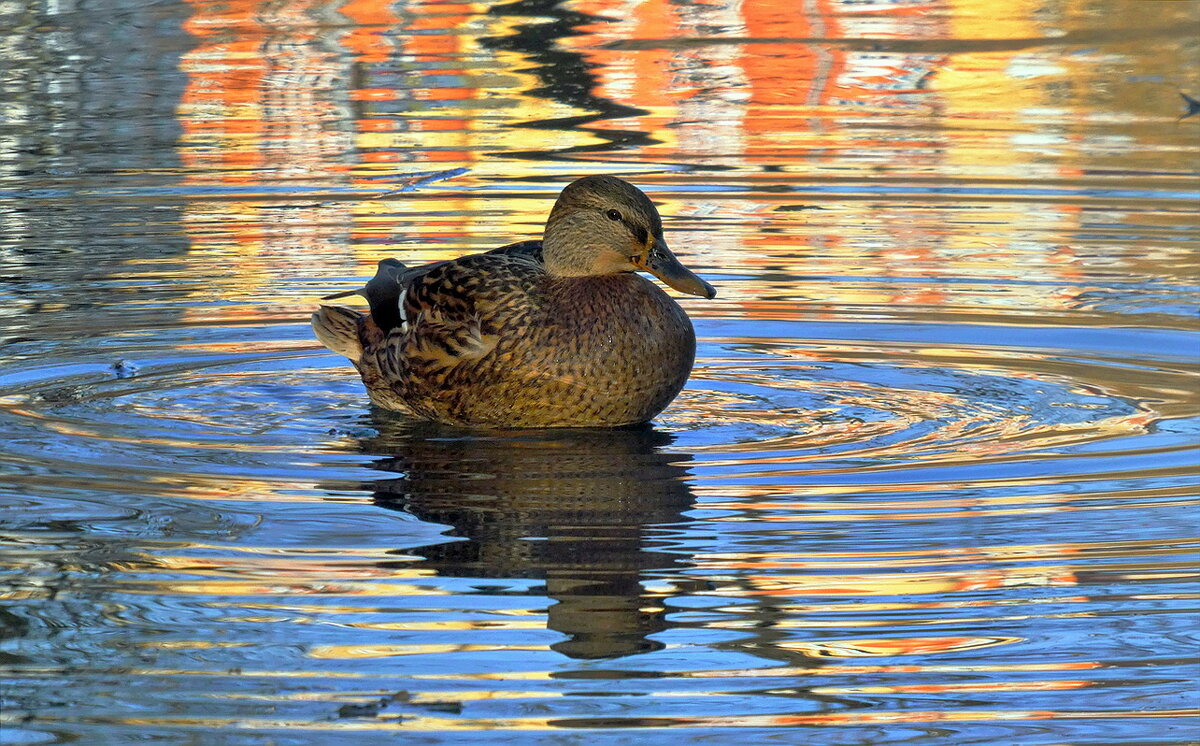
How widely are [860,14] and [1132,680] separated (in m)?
12.7

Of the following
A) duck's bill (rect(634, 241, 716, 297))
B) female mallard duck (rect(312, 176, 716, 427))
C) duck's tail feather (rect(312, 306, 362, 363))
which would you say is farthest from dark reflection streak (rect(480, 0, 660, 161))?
duck's bill (rect(634, 241, 716, 297))

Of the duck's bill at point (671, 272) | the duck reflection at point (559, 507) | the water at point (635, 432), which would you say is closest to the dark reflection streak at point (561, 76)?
the water at point (635, 432)

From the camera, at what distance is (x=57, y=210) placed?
11.3 meters

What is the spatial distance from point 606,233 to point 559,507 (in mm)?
1610

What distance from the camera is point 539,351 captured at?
696cm

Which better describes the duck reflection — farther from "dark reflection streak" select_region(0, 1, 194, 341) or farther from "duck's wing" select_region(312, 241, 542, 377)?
"dark reflection streak" select_region(0, 1, 194, 341)

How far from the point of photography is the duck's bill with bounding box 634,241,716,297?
704cm

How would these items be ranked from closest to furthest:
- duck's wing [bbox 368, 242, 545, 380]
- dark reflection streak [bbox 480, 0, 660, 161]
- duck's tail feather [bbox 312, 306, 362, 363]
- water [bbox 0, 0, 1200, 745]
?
water [bbox 0, 0, 1200, 745]
duck's wing [bbox 368, 242, 545, 380]
duck's tail feather [bbox 312, 306, 362, 363]
dark reflection streak [bbox 480, 0, 660, 161]

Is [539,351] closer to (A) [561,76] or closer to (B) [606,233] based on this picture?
(B) [606,233]

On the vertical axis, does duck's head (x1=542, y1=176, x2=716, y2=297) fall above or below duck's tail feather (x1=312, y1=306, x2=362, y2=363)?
above

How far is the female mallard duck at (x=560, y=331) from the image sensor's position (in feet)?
22.8

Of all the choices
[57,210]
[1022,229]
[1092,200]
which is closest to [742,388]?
[1022,229]

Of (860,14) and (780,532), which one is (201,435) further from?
(860,14)

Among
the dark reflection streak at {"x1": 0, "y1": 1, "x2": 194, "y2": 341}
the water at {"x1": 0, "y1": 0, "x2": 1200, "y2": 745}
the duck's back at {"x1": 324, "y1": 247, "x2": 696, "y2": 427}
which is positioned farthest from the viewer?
the dark reflection streak at {"x1": 0, "y1": 1, "x2": 194, "y2": 341}
